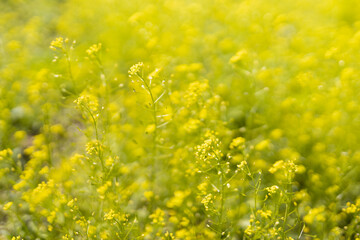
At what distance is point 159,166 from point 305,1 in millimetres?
3768

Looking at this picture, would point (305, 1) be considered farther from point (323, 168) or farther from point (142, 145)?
point (142, 145)

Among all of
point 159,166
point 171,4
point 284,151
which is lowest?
point 159,166

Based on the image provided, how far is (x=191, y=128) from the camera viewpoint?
2883 mm

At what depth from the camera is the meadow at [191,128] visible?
257 cm

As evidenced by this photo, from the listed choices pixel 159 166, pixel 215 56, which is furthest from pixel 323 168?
pixel 215 56

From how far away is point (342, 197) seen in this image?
9.52 feet

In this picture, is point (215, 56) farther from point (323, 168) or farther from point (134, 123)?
point (323, 168)

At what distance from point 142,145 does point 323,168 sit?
65.1 inches

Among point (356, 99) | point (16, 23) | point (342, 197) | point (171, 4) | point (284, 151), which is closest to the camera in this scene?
point (342, 197)

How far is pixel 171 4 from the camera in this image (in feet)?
16.4

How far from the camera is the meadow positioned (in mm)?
2574

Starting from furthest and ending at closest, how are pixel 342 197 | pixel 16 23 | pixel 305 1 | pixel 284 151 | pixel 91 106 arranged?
pixel 16 23, pixel 305 1, pixel 284 151, pixel 342 197, pixel 91 106

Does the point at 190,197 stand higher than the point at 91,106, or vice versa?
the point at 91,106

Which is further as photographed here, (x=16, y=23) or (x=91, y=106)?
(x=16, y=23)
